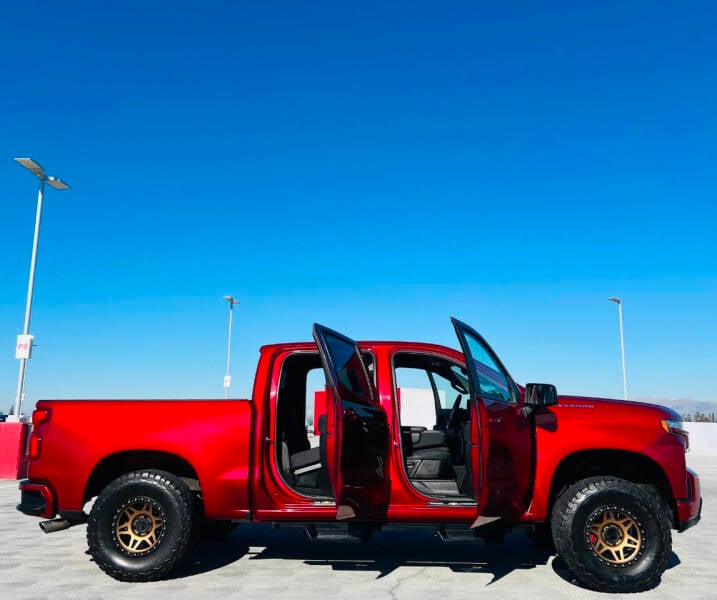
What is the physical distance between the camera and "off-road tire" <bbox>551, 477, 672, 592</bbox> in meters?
4.62

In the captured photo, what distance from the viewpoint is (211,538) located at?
6477 mm

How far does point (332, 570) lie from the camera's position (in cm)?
527

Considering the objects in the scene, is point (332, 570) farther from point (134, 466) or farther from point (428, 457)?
point (134, 466)

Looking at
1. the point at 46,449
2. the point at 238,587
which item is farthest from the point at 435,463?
A: the point at 46,449

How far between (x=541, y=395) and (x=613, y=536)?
3.82 feet

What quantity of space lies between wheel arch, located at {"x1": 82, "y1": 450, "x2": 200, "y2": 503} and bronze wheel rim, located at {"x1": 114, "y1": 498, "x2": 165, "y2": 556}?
0.36 m

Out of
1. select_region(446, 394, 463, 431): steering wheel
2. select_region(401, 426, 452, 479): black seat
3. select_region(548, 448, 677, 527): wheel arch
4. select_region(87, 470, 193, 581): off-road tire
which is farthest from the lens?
select_region(446, 394, 463, 431): steering wheel

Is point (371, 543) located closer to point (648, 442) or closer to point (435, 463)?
point (435, 463)

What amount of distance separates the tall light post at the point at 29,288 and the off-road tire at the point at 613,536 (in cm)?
1156

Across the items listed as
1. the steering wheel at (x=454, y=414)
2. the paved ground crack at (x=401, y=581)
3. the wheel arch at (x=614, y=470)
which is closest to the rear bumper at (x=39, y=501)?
the paved ground crack at (x=401, y=581)

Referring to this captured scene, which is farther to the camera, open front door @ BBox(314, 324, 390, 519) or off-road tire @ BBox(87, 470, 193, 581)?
off-road tire @ BBox(87, 470, 193, 581)

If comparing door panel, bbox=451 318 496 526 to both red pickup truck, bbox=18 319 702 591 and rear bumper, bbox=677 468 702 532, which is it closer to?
red pickup truck, bbox=18 319 702 591

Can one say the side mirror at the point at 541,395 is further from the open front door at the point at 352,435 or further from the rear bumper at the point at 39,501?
the rear bumper at the point at 39,501

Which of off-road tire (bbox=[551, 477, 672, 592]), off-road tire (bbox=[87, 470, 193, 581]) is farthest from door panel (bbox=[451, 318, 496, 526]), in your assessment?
off-road tire (bbox=[87, 470, 193, 581])
